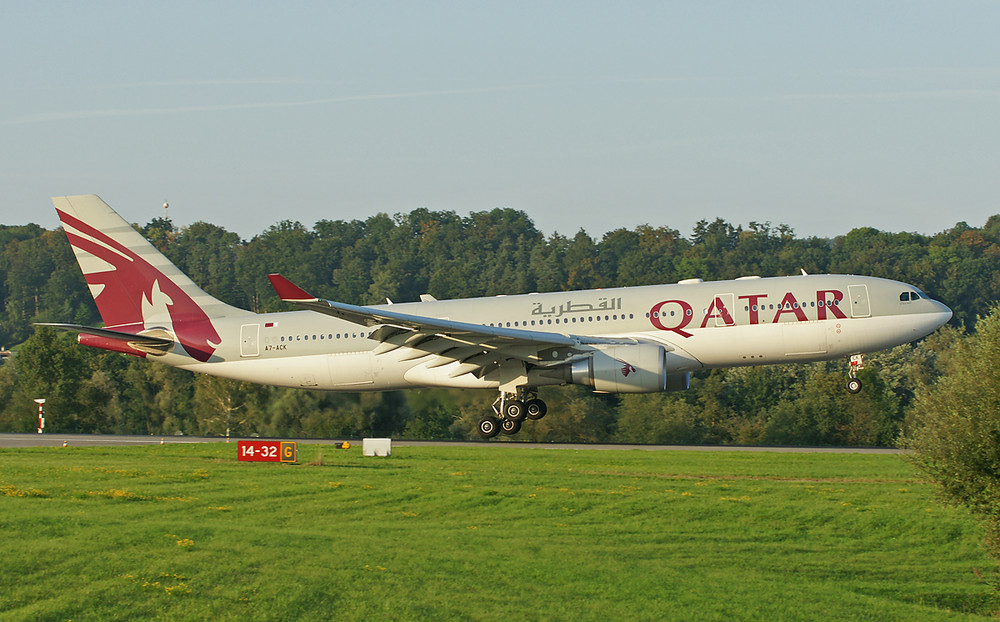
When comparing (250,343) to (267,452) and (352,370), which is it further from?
(267,452)

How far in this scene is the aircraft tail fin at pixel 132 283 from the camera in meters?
40.7

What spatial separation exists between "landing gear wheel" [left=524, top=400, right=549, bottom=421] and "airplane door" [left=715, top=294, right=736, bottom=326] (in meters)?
6.52

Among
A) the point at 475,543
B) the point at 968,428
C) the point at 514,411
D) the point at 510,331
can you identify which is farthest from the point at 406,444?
the point at 968,428

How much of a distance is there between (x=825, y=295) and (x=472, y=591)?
21.3 m

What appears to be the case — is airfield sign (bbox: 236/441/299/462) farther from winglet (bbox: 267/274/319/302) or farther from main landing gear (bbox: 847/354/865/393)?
main landing gear (bbox: 847/354/865/393)

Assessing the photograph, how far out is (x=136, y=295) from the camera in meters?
41.0

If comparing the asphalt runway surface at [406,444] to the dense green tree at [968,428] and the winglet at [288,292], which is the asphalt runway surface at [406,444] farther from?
the dense green tree at [968,428]

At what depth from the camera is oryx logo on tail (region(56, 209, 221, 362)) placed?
4050 cm

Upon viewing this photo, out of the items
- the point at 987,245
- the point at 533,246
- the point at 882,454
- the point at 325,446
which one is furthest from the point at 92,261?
the point at 533,246

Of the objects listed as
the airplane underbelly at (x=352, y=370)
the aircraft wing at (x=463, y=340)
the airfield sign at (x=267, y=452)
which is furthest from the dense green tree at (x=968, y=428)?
the airplane underbelly at (x=352, y=370)

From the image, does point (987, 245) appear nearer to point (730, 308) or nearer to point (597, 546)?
point (730, 308)

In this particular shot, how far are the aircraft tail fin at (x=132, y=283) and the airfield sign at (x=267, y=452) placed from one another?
23.8 ft

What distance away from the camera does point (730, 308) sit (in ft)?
118

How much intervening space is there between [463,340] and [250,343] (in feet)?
31.0
